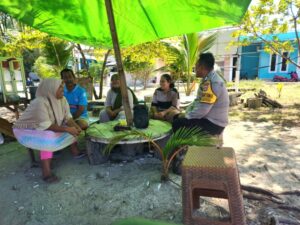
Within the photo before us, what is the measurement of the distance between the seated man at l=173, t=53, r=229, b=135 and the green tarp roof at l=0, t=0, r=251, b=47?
743 mm

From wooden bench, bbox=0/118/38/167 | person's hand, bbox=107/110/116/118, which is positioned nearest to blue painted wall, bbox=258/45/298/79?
person's hand, bbox=107/110/116/118

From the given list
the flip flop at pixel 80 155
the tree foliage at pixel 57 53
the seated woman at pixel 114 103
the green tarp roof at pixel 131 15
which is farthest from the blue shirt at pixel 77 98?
the tree foliage at pixel 57 53

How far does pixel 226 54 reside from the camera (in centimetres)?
1928

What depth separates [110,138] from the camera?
3125 mm

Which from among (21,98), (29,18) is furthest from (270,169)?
(21,98)

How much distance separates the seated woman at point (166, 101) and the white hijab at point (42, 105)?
1719 millimetres

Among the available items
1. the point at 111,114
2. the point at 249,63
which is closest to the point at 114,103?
the point at 111,114

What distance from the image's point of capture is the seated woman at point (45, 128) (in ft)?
10.1

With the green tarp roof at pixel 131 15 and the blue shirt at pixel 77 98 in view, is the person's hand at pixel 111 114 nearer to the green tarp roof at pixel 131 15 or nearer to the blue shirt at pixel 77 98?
the blue shirt at pixel 77 98

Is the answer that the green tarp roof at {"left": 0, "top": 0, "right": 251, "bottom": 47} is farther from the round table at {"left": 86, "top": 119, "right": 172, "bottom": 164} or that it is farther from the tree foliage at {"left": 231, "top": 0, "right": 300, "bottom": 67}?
the tree foliage at {"left": 231, "top": 0, "right": 300, "bottom": 67}

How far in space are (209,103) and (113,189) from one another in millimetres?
1583

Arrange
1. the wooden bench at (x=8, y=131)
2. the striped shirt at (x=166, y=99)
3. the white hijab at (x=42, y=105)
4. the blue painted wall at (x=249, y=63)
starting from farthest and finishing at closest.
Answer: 1. the blue painted wall at (x=249, y=63)
2. the striped shirt at (x=166, y=99)
3. the wooden bench at (x=8, y=131)
4. the white hijab at (x=42, y=105)

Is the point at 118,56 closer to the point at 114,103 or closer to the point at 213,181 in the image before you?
the point at 114,103

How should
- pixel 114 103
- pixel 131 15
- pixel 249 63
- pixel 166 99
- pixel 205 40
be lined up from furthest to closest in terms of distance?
pixel 249 63
pixel 205 40
pixel 166 99
pixel 114 103
pixel 131 15
